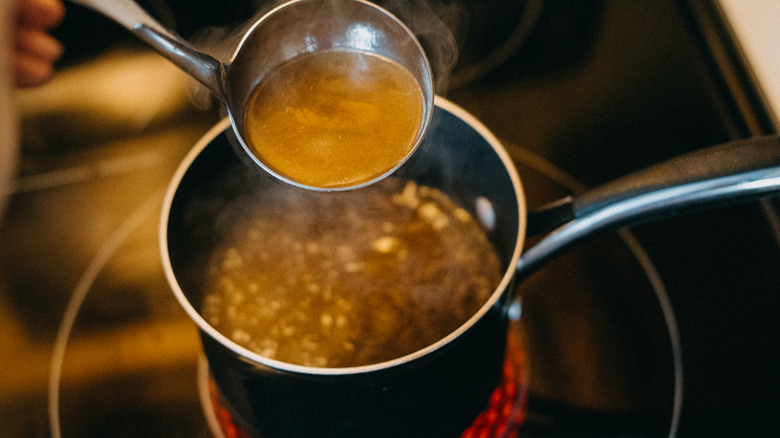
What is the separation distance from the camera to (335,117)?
0.60m

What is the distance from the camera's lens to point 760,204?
0.68 metres

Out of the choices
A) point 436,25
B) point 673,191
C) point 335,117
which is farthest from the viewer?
point 436,25

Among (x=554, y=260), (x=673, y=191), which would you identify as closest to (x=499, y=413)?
(x=554, y=260)

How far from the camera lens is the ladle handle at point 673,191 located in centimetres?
40

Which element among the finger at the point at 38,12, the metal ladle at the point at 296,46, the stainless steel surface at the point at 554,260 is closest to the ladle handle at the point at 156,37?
the metal ladle at the point at 296,46

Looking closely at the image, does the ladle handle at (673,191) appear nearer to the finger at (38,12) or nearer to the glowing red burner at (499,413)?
the glowing red burner at (499,413)

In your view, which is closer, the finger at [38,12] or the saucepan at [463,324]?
the saucepan at [463,324]

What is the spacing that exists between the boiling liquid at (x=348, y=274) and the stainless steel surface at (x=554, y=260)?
81mm

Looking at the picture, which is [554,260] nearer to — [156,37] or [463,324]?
[463,324]

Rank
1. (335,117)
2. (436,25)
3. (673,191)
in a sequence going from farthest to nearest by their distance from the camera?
(436,25) → (335,117) → (673,191)

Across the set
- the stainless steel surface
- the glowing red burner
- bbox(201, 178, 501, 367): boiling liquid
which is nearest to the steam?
the stainless steel surface

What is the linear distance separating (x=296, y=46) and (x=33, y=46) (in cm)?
32

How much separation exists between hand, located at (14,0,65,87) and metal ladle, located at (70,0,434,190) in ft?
0.55

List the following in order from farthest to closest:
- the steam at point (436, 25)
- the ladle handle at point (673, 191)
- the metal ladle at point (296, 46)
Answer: the steam at point (436, 25) → the metal ladle at point (296, 46) → the ladle handle at point (673, 191)
